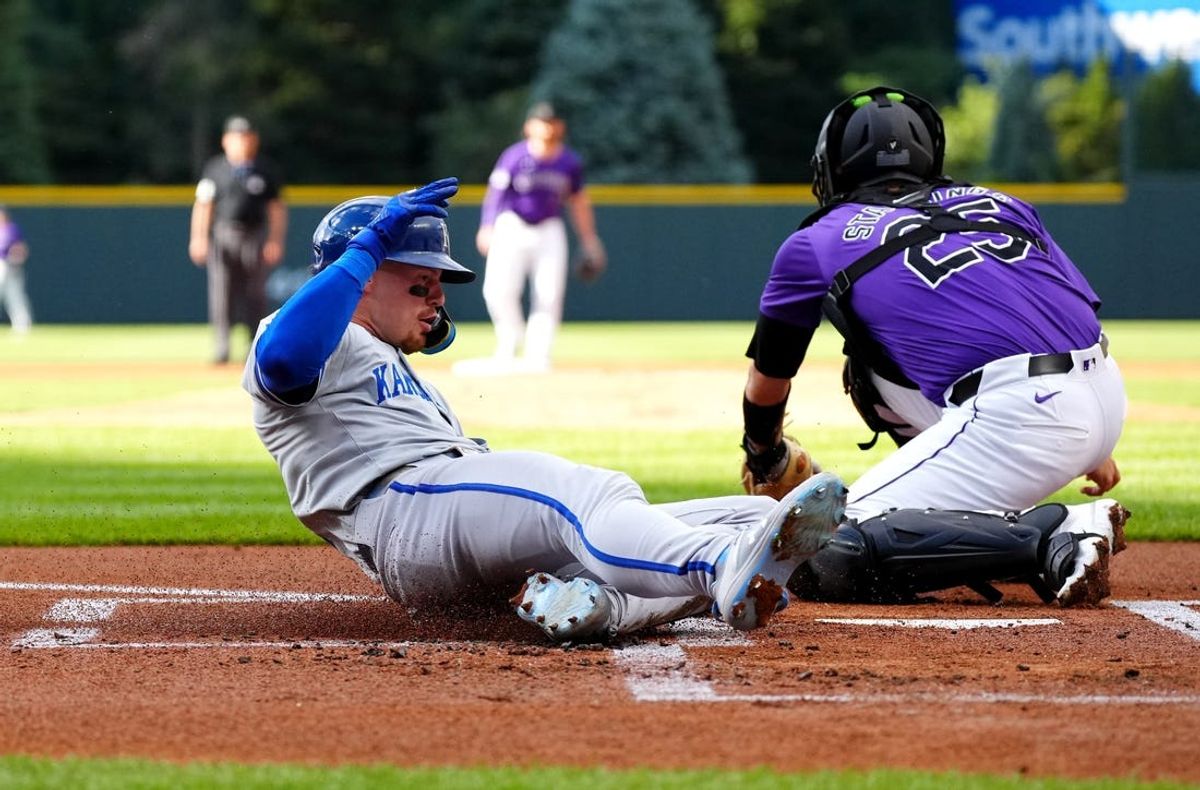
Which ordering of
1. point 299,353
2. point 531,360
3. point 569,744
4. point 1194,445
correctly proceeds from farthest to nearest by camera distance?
point 531,360
point 1194,445
point 299,353
point 569,744

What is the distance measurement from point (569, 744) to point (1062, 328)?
7.78 ft

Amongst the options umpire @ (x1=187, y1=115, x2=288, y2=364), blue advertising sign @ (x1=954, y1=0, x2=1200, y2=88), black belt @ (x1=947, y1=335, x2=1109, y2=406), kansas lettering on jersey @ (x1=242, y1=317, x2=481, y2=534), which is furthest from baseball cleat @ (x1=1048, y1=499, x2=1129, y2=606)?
blue advertising sign @ (x1=954, y1=0, x2=1200, y2=88)

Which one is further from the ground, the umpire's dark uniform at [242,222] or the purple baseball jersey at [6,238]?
the umpire's dark uniform at [242,222]

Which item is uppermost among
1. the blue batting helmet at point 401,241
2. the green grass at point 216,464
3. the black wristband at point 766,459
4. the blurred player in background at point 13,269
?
the blue batting helmet at point 401,241

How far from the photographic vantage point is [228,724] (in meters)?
3.22

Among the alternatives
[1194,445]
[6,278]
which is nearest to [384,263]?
[1194,445]

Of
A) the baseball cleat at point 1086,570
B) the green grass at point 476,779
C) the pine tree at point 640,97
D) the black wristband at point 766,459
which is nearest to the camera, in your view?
the green grass at point 476,779

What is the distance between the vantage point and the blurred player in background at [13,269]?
23422 mm

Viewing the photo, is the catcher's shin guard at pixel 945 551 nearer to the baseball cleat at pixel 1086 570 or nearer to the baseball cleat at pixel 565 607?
the baseball cleat at pixel 1086 570

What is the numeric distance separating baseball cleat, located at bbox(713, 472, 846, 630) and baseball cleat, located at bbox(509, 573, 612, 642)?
406 millimetres

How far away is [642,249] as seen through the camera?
25.6m

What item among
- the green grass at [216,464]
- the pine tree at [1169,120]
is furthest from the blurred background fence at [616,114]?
the green grass at [216,464]

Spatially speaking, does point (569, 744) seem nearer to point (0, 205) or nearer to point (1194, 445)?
point (1194, 445)

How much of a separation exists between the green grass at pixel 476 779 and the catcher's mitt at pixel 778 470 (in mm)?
2573
